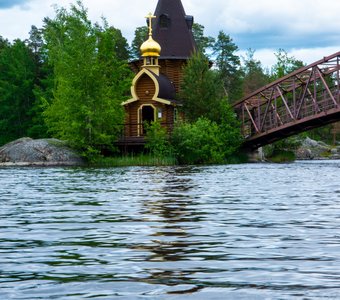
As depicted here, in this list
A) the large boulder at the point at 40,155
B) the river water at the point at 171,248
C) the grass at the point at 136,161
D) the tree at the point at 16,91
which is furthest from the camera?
the tree at the point at 16,91

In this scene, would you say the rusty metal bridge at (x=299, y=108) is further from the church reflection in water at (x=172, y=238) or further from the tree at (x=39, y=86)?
the church reflection in water at (x=172, y=238)

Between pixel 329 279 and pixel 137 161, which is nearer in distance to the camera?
pixel 329 279

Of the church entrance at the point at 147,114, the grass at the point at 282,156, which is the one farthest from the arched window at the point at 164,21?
the grass at the point at 282,156

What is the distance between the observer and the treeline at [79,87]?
4362 centimetres

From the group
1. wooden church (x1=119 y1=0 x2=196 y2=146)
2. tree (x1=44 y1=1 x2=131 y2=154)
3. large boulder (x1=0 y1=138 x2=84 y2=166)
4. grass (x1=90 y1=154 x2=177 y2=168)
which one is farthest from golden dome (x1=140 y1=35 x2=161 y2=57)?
grass (x1=90 y1=154 x2=177 y2=168)

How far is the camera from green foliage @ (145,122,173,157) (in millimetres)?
43875

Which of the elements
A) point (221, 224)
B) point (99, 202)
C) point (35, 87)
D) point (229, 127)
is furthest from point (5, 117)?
point (221, 224)

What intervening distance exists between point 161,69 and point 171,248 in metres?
47.5

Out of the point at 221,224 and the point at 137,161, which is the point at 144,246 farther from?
the point at 137,161

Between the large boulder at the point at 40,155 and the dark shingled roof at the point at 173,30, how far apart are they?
1405cm

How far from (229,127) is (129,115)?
780cm

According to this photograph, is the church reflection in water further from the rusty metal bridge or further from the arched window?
the arched window

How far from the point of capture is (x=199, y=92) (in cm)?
5009

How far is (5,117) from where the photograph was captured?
65000 mm
